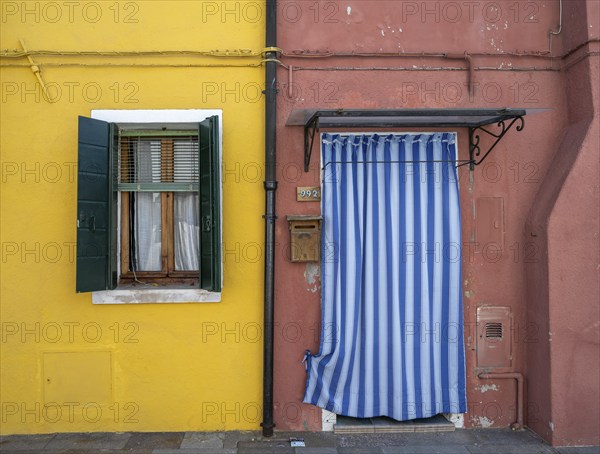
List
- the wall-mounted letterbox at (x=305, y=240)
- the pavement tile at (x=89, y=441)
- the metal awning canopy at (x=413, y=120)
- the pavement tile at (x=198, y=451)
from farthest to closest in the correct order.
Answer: the wall-mounted letterbox at (x=305, y=240)
the pavement tile at (x=89, y=441)
the pavement tile at (x=198, y=451)
the metal awning canopy at (x=413, y=120)

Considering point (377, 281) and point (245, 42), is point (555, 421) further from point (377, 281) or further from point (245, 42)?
point (245, 42)

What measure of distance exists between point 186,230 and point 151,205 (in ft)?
1.48

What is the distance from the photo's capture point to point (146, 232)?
4.91 metres

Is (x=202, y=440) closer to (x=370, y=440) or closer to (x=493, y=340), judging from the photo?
(x=370, y=440)

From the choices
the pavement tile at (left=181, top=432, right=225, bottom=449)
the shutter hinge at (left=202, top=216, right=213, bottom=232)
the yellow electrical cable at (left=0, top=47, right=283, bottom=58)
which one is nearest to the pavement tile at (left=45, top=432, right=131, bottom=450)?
the pavement tile at (left=181, top=432, right=225, bottom=449)

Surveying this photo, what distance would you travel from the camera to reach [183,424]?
15.4 feet

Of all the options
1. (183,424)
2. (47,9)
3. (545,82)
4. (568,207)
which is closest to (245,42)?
(47,9)

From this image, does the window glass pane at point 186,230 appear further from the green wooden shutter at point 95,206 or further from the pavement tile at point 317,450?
the pavement tile at point 317,450

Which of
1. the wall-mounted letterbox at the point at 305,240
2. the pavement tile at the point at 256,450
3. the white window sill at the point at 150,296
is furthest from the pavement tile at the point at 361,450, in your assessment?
the white window sill at the point at 150,296

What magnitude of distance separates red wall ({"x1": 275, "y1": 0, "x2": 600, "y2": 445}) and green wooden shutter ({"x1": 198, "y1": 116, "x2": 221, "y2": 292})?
0.66m

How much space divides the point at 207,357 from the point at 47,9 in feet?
12.7

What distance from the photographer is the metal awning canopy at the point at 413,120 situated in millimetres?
4062

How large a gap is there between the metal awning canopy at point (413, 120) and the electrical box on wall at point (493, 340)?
1.59 metres

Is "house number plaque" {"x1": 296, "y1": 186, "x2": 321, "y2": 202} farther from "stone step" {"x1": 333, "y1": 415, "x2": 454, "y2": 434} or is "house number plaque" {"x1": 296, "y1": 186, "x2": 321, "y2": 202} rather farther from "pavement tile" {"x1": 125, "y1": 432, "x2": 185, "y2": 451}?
"pavement tile" {"x1": 125, "y1": 432, "x2": 185, "y2": 451}
